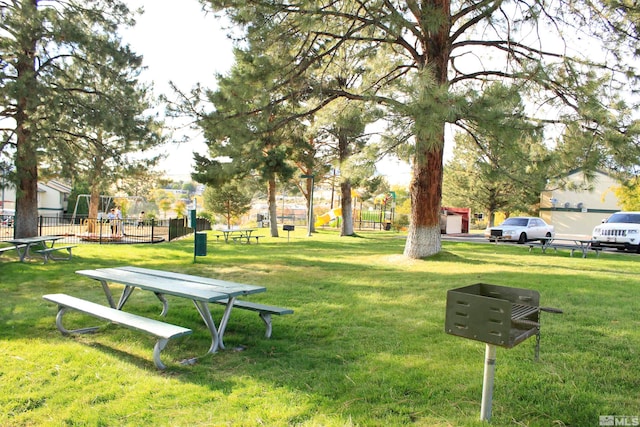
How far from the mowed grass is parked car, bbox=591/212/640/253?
11.4 metres

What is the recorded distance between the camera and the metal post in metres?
2.97

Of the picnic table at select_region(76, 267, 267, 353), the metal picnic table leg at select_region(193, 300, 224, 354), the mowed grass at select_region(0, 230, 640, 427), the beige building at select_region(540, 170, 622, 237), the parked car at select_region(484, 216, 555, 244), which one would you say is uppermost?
the beige building at select_region(540, 170, 622, 237)

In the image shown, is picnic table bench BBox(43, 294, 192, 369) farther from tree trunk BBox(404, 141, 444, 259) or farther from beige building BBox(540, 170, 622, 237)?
beige building BBox(540, 170, 622, 237)

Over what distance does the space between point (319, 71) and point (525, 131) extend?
249 inches

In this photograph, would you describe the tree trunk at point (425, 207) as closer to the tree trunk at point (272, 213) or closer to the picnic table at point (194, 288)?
the picnic table at point (194, 288)

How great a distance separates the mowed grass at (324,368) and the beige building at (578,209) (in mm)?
32364

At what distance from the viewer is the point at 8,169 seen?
40.8 ft

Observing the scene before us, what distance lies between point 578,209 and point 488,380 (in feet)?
128

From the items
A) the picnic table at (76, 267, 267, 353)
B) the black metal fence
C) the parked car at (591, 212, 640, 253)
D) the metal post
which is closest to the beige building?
the parked car at (591, 212, 640, 253)

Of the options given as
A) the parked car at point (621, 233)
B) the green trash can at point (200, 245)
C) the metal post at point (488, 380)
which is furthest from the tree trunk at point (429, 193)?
the metal post at point (488, 380)

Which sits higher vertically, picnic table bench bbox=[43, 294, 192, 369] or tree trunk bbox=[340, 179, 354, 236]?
tree trunk bbox=[340, 179, 354, 236]

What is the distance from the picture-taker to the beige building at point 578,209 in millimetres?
35938

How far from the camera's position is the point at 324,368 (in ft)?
14.0

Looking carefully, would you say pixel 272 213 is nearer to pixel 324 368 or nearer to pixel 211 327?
pixel 211 327
